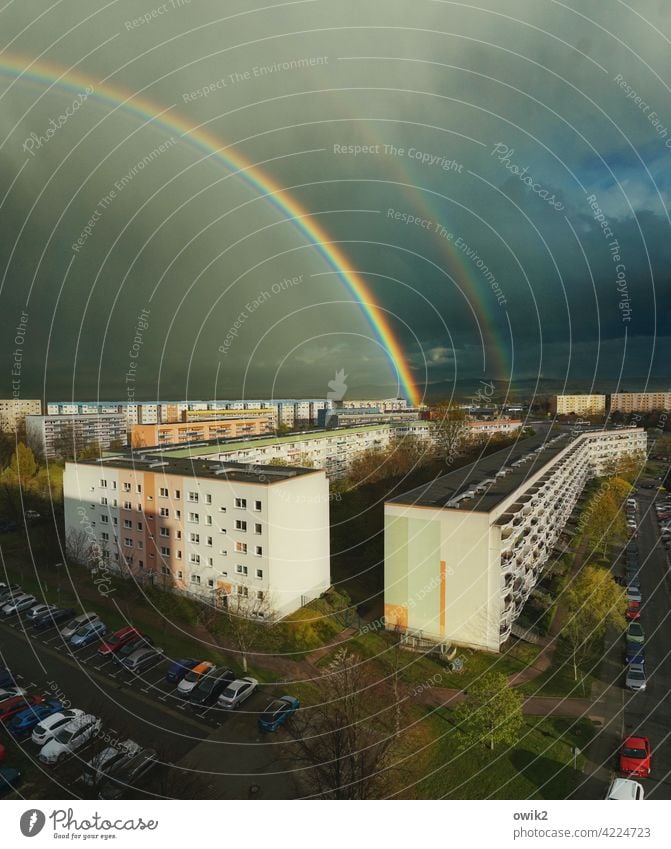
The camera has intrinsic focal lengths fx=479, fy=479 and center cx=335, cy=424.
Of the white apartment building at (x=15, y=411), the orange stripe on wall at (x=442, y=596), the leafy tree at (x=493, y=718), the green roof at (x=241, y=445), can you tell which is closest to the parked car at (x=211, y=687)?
the leafy tree at (x=493, y=718)

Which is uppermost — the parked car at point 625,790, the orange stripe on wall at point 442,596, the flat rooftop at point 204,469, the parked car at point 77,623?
the flat rooftop at point 204,469

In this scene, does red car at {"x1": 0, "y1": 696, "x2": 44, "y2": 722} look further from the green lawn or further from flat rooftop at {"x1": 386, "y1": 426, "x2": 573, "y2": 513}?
flat rooftop at {"x1": 386, "y1": 426, "x2": 573, "y2": 513}

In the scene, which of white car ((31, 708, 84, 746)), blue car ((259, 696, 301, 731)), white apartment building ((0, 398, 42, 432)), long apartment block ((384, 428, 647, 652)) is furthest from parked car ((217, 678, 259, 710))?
white apartment building ((0, 398, 42, 432))

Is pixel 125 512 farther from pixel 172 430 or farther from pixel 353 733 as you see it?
pixel 172 430

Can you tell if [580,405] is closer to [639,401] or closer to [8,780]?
[639,401]

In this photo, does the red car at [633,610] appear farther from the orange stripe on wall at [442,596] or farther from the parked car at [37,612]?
the parked car at [37,612]
